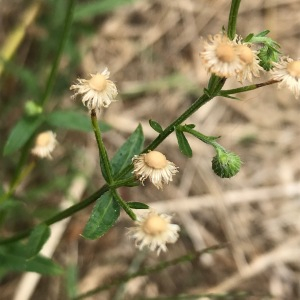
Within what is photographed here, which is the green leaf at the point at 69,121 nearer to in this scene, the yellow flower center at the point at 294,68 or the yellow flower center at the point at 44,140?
the yellow flower center at the point at 44,140

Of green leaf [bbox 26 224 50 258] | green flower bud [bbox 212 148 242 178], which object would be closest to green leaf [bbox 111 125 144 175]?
green leaf [bbox 26 224 50 258]

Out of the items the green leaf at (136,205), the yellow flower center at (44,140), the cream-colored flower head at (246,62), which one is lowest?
the green leaf at (136,205)

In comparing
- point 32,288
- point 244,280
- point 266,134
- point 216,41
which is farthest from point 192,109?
point 266,134

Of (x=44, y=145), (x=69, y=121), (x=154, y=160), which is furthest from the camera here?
(x=69, y=121)

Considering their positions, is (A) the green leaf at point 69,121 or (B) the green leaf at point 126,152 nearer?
(B) the green leaf at point 126,152

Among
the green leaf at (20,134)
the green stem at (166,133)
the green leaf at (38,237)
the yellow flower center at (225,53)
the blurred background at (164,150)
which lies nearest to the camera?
the yellow flower center at (225,53)

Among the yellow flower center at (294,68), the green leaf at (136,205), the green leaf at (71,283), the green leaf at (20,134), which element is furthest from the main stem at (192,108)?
the green leaf at (71,283)

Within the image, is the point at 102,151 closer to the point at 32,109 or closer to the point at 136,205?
the point at 136,205

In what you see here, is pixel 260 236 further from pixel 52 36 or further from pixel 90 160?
pixel 52 36

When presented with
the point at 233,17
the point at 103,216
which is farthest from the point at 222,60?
the point at 103,216
